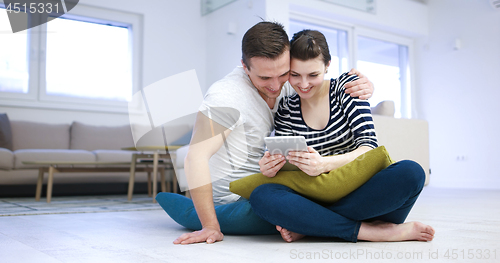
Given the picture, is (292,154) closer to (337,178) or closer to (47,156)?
(337,178)

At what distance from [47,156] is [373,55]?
15.2 ft

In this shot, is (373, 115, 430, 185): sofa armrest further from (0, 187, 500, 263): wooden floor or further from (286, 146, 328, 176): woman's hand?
(286, 146, 328, 176): woman's hand

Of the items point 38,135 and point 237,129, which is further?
point 38,135

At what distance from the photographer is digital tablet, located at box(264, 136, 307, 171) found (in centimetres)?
119

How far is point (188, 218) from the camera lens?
1704 mm

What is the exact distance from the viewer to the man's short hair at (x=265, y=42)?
143cm

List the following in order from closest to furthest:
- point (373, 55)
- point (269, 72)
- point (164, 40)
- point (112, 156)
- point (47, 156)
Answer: point (269, 72) → point (47, 156) → point (112, 156) → point (164, 40) → point (373, 55)

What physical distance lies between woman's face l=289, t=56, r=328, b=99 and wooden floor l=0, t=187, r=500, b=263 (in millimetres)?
507

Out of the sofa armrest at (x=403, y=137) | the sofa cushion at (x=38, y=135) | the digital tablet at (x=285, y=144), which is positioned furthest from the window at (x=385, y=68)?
the digital tablet at (x=285, y=144)

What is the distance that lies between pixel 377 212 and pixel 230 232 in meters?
0.55

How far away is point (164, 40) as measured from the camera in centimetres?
583

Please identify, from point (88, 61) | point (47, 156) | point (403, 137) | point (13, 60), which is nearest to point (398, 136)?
point (403, 137)

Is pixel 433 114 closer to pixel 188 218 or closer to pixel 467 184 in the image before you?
pixel 467 184

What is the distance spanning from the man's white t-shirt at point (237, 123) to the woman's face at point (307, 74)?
0.15 m
